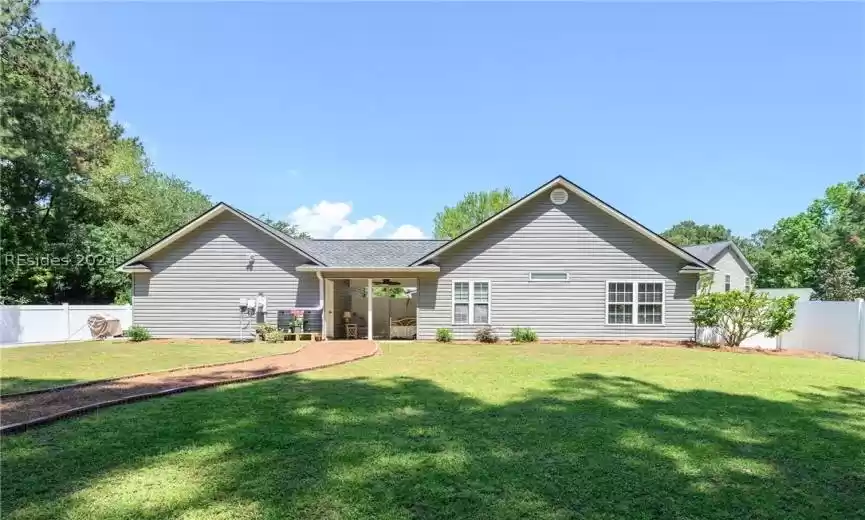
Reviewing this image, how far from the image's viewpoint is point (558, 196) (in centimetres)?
1698

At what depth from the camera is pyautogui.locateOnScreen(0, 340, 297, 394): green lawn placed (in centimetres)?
902

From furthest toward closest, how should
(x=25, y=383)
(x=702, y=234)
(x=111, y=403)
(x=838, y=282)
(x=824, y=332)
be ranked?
(x=702, y=234)
(x=838, y=282)
(x=824, y=332)
(x=25, y=383)
(x=111, y=403)

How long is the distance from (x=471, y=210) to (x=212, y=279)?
31.7m

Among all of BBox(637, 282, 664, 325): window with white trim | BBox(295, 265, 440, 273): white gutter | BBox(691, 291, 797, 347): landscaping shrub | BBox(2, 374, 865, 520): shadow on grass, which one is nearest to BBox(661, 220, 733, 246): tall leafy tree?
BBox(637, 282, 664, 325): window with white trim

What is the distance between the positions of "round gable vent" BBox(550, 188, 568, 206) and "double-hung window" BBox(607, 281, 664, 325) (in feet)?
10.8

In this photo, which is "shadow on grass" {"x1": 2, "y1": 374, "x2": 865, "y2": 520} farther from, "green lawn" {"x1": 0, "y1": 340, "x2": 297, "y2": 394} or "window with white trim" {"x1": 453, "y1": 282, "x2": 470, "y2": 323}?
"window with white trim" {"x1": 453, "y1": 282, "x2": 470, "y2": 323}

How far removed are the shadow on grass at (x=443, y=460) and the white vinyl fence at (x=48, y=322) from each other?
13.9 metres

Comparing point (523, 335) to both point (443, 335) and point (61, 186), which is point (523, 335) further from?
point (61, 186)

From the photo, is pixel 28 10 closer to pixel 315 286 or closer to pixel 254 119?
pixel 254 119

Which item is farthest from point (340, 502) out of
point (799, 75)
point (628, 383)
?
point (799, 75)

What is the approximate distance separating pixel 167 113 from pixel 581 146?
1715 centimetres

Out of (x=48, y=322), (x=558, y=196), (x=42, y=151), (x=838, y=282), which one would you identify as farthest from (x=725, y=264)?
(x=42, y=151)

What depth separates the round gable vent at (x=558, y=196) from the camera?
1697 centimetres

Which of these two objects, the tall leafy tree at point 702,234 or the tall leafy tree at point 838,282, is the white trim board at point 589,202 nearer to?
the tall leafy tree at point 838,282
